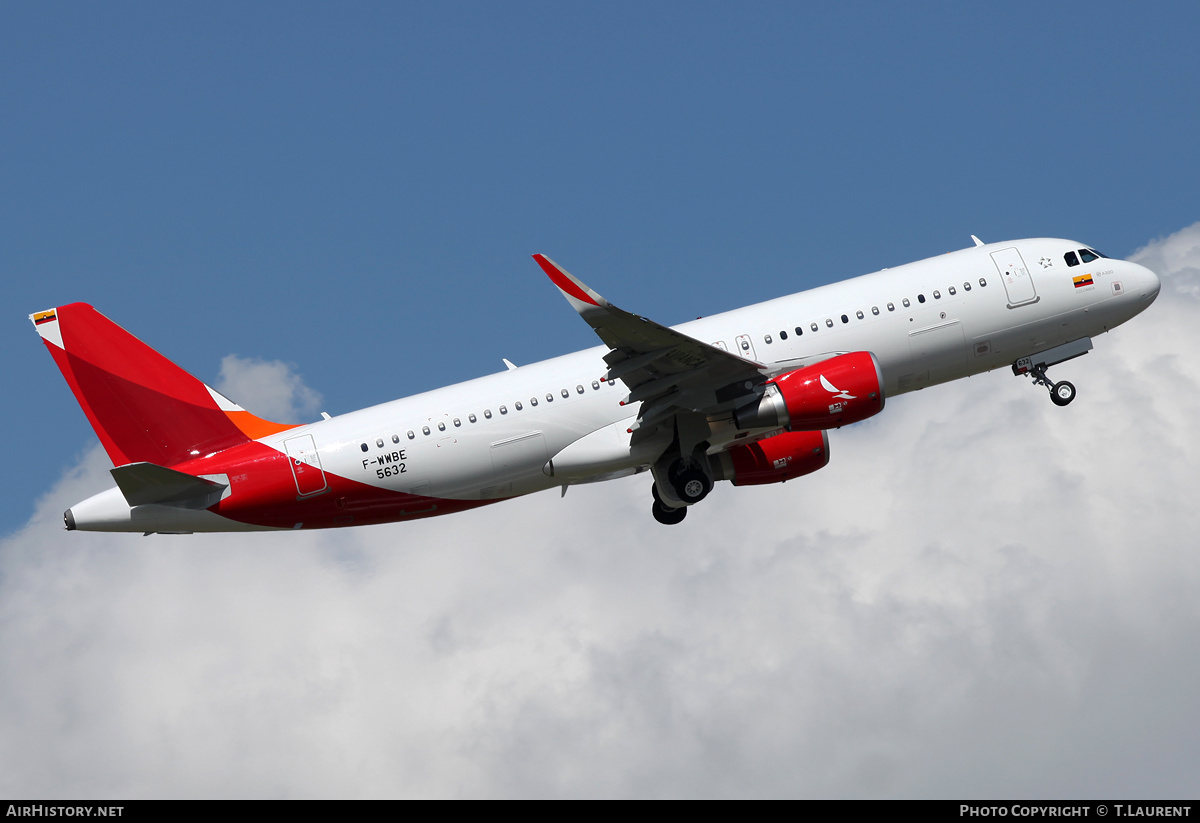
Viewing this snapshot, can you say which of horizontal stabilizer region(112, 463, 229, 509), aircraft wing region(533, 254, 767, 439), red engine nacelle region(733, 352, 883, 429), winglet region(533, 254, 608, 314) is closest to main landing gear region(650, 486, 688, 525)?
aircraft wing region(533, 254, 767, 439)

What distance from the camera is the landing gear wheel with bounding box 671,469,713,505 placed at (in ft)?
128

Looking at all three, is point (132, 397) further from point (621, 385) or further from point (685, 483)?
point (685, 483)

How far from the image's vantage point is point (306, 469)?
123 feet

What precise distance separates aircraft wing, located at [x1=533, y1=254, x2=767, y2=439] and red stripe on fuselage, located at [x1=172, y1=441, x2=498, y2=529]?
695 cm

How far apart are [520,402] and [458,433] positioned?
207 cm

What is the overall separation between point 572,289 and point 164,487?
13.3 meters

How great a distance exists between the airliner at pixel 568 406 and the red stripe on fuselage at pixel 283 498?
0.04m

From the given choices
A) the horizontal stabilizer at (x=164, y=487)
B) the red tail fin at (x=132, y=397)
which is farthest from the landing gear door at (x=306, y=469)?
the horizontal stabilizer at (x=164, y=487)

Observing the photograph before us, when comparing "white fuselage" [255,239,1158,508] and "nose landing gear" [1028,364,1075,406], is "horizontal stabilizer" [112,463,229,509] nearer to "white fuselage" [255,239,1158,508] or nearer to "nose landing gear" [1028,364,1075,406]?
"white fuselage" [255,239,1158,508]

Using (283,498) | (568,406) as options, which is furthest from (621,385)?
(283,498)

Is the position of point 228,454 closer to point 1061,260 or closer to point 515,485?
point 515,485

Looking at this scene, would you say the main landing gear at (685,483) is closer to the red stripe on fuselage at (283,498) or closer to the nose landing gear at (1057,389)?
the red stripe on fuselage at (283,498)

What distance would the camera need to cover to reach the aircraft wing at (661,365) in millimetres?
33781

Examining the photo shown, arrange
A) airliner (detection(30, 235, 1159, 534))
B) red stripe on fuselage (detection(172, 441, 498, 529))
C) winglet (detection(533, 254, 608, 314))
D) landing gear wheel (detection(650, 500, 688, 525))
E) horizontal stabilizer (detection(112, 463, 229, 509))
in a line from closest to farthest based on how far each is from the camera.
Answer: winglet (detection(533, 254, 608, 314)), horizontal stabilizer (detection(112, 463, 229, 509)), airliner (detection(30, 235, 1159, 534)), red stripe on fuselage (detection(172, 441, 498, 529)), landing gear wheel (detection(650, 500, 688, 525))
